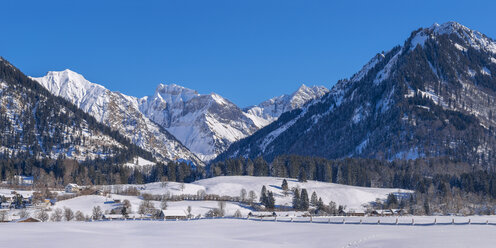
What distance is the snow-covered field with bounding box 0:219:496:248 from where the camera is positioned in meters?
89.3

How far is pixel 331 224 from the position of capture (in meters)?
124

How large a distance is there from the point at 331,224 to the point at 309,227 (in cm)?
888

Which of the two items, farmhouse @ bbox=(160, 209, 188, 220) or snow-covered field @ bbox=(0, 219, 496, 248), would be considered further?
farmhouse @ bbox=(160, 209, 188, 220)

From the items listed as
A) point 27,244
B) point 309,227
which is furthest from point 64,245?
point 309,227

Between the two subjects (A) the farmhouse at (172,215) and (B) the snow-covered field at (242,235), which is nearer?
(B) the snow-covered field at (242,235)

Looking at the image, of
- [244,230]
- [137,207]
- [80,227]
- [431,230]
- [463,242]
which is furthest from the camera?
[137,207]

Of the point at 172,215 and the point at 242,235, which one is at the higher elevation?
the point at 172,215

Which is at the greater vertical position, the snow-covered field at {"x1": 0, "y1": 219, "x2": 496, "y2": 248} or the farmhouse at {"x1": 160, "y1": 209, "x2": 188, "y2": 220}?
the farmhouse at {"x1": 160, "y1": 209, "x2": 188, "y2": 220}

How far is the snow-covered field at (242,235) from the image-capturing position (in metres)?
89.3

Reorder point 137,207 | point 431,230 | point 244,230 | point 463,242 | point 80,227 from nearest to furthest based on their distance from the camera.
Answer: point 463,242
point 431,230
point 244,230
point 80,227
point 137,207

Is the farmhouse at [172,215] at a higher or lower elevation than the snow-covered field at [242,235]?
higher

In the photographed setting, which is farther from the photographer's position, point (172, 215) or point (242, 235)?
point (172, 215)

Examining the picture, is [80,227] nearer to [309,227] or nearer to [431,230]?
[309,227]

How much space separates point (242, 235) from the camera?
10625 centimetres
